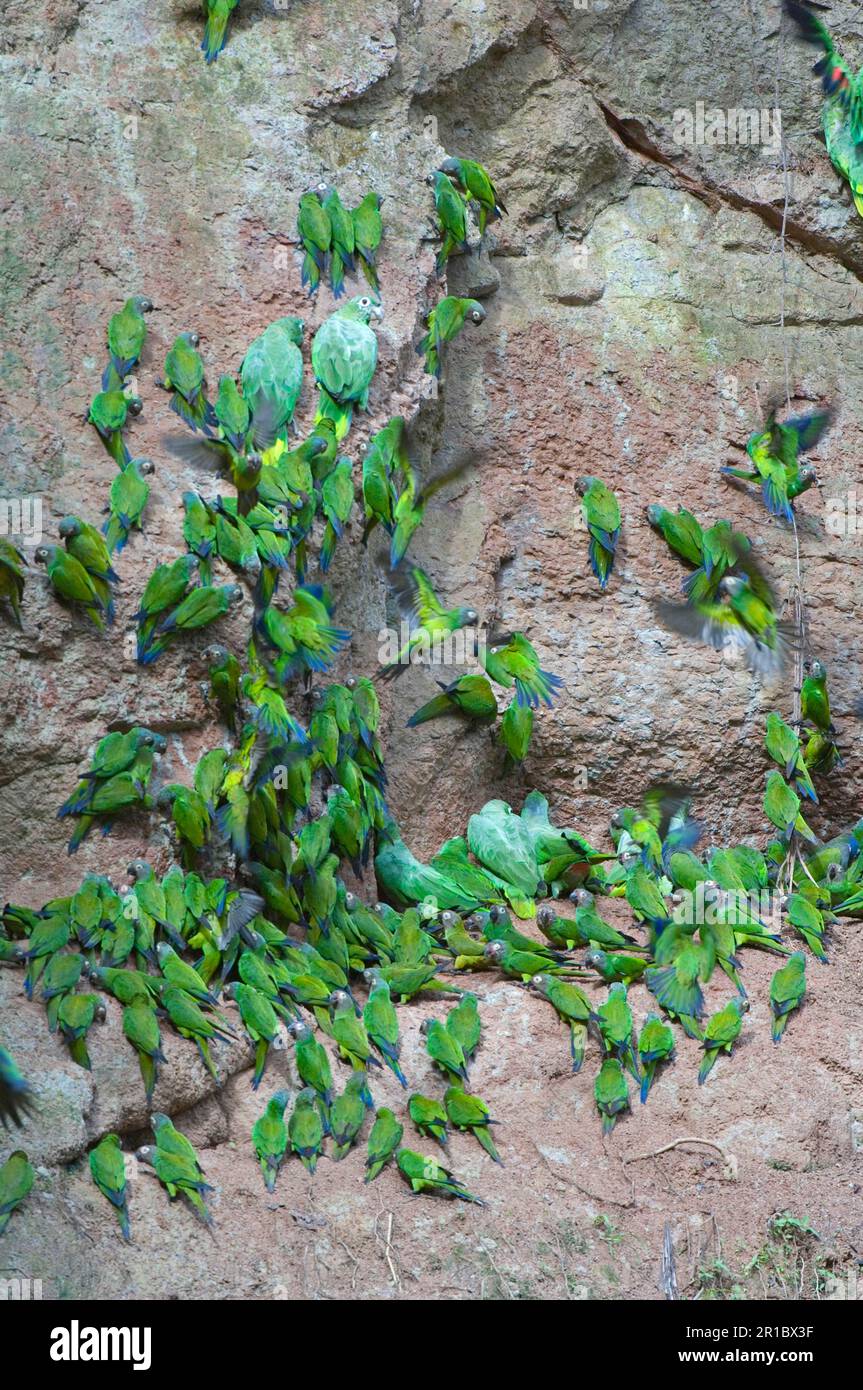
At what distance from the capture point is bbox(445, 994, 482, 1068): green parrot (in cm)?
→ 525

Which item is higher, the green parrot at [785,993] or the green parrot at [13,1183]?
the green parrot at [785,993]

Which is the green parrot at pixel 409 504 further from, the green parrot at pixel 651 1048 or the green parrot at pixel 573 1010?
the green parrot at pixel 651 1048

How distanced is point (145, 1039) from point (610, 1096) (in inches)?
59.8

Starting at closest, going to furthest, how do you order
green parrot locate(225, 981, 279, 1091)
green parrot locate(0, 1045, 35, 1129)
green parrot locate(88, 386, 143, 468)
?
green parrot locate(0, 1045, 35, 1129), green parrot locate(225, 981, 279, 1091), green parrot locate(88, 386, 143, 468)

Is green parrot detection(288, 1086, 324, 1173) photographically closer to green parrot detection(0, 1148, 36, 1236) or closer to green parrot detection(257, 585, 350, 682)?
green parrot detection(0, 1148, 36, 1236)

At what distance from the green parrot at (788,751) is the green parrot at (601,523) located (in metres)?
0.94

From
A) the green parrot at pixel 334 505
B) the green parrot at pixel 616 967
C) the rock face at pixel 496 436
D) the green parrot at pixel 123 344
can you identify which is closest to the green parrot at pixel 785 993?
the rock face at pixel 496 436

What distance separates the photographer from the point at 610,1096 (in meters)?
5.14

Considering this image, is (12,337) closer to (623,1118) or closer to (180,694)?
(180,694)

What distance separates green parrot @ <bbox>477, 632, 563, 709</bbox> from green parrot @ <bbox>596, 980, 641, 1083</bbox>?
1.52m

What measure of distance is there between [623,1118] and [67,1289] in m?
1.92

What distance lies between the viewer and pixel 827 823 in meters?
6.86

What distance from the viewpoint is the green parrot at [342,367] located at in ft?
19.5

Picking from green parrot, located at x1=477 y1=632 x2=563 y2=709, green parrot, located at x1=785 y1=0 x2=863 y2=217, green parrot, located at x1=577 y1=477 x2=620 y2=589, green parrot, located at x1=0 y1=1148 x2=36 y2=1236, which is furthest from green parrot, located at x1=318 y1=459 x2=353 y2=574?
green parrot, located at x1=785 y1=0 x2=863 y2=217
